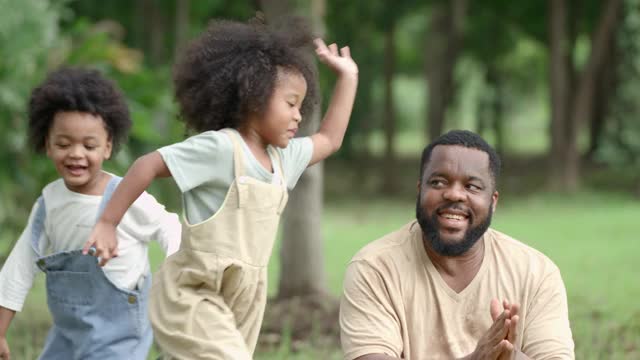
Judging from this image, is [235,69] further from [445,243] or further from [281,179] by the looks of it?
[445,243]

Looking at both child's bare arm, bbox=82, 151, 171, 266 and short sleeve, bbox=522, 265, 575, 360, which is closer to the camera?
child's bare arm, bbox=82, 151, 171, 266

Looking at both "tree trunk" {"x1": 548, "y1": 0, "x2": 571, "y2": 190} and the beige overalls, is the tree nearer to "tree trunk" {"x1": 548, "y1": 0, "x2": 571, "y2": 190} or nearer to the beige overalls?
"tree trunk" {"x1": 548, "y1": 0, "x2": 571, "y2": 190}

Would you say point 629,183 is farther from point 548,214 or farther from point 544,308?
point 544,308

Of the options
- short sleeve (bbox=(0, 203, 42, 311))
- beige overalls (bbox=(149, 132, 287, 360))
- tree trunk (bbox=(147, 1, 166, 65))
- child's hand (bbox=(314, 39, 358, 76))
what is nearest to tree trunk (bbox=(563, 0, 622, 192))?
tree trunk (bbox=(147, 1, 166, 65))

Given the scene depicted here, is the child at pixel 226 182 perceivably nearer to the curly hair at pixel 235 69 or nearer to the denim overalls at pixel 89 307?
the curly hair at pixel 235 69

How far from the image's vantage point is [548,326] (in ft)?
13.8

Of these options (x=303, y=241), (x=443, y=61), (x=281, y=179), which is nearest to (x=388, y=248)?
(x=281, y=179)

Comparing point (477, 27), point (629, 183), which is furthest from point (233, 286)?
point (477, 27)

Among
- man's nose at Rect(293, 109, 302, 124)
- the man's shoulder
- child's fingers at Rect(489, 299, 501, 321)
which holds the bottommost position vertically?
child's fingers at Rect(489, 299, 501, 321)

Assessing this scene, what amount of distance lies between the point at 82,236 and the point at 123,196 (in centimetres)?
69

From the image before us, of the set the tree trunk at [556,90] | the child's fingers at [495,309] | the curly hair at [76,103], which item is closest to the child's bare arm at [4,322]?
the curly hair at [76,103]

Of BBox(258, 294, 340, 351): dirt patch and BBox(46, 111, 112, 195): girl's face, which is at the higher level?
BBox(46, 111, 112, 195): girl's face

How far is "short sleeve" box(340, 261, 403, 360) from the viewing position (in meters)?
4.12

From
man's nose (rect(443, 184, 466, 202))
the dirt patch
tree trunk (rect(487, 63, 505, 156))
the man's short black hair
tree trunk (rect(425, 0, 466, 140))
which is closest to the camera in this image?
man's nose (rect(443, 184, 466, 202))
